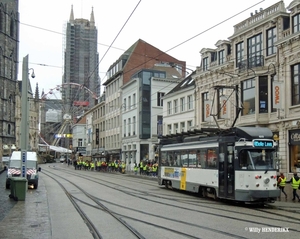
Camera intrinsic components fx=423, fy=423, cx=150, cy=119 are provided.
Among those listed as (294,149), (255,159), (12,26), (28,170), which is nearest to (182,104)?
(294,149)

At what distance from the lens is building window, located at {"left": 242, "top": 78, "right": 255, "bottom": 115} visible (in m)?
32.3

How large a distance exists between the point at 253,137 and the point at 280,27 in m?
15.0

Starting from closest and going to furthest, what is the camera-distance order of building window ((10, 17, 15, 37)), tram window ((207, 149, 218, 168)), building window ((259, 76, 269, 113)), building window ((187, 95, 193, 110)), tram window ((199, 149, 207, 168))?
tram window ((207, 149, 218, 168)) < tram window ((199, 149, 207, 168)) < building window ((259, 76, 269, 113)) < building window ((187, 95, 193, 110)) < building window ((10, 17, 15, 37))

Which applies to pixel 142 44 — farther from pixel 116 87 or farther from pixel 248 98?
pixel 248 98

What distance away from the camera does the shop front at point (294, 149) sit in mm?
28000

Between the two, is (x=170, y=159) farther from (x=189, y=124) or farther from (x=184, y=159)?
(x=189, y=124)

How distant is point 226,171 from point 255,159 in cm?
131

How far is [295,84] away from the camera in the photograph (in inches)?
1118

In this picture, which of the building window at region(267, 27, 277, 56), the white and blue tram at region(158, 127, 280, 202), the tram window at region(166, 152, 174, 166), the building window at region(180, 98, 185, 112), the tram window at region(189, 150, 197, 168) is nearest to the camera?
the white and blue tram at region(158, 127, 280, 202)

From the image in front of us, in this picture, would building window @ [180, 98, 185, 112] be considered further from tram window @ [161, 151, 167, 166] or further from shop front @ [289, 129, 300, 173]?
tram window @ [161, 151, 167, 166]

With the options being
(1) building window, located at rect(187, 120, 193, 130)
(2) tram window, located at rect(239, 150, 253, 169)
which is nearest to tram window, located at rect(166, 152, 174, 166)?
(2) tram window, located at rect(239, 150, 253, 169)

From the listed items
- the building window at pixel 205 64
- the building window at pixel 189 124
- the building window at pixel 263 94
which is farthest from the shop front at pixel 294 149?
the building window at pixel 189 124

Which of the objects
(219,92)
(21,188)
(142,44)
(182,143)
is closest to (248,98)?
(219,92)

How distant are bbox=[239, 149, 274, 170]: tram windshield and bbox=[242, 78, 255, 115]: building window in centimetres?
1508
